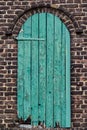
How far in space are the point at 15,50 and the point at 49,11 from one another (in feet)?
3.57

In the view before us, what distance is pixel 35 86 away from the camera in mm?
9562

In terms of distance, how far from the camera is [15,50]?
9.62 metres

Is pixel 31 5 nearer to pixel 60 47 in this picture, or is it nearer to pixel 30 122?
pixel 60 47

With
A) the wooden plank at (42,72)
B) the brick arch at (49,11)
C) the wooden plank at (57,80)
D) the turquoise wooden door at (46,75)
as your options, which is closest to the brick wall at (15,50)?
the brick arch at (49,11)

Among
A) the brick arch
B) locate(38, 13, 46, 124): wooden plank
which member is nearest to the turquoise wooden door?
locate(38, 13, 46, 124): wooden plank

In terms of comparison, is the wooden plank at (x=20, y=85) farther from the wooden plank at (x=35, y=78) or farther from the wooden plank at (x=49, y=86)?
the wooden plank at (x=49, y=86)

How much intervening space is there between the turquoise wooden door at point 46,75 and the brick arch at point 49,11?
0.39ft

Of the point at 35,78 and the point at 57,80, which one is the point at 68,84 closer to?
the point at 57,80

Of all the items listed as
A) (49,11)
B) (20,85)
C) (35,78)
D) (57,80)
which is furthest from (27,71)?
(49,11)

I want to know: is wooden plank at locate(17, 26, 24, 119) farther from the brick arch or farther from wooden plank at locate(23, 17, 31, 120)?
the brick arch

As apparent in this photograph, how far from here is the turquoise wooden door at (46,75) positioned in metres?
9.52

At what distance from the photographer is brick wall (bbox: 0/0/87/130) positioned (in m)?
9.49

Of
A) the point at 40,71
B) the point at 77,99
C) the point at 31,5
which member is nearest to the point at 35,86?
the point at 40,71

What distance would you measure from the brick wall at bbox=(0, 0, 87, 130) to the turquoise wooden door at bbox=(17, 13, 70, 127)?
0.41ft
